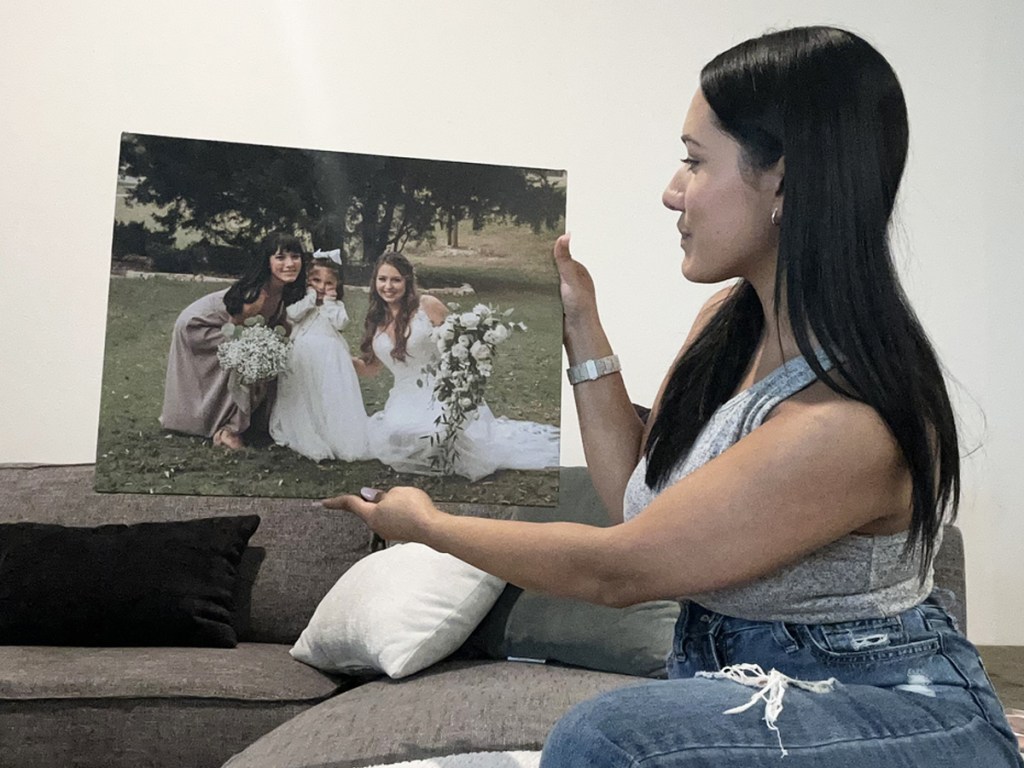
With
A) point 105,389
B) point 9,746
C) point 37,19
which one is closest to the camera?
point 105,389

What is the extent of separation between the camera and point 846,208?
41.9 inches

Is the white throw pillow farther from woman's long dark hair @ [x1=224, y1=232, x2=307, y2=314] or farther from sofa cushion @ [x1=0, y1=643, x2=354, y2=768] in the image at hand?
woman's long dark hair @ [x1=224, y1=232, x2=307, y2=314]

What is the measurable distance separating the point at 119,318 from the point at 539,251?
1.95 ft

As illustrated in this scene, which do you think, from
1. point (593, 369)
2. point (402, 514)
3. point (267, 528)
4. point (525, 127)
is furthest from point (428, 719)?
point (525, 127)

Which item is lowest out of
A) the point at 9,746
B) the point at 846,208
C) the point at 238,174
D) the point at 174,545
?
the point at 9,746

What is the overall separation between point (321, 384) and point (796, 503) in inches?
33.1

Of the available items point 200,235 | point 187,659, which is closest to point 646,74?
point 200,235

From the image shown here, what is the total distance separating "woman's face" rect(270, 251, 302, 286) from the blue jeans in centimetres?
85

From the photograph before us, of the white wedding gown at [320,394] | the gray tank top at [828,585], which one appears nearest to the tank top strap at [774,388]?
the gray tank top at [828,585]

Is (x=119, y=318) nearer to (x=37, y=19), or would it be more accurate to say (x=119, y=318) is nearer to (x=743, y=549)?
(x=743, y=549)

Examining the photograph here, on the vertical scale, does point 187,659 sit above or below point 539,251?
below

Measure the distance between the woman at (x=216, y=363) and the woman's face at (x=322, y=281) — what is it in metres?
0.06

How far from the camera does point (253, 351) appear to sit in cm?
160

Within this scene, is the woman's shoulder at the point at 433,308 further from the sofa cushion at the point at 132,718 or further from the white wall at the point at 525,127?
the white wall at the point at 525,127
